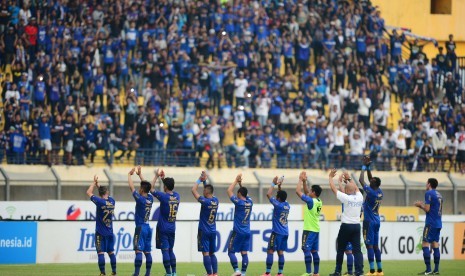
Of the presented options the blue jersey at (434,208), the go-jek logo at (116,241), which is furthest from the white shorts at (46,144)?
the blue jersey at (434,208)

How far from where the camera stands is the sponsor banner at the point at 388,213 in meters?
40.0

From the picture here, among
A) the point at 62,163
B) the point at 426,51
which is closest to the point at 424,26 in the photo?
the point at 426,51

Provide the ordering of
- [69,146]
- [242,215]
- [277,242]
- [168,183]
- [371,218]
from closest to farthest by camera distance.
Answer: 1. [168,183]
2. [242,215]
3. [277,242]
4. [371,218]
5. [69,146]

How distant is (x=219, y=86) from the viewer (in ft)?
142

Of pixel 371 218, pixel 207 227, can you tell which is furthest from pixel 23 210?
pixel 371 218

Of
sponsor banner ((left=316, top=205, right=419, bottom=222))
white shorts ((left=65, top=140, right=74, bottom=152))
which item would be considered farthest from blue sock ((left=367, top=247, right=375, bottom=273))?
white shorts ((left=65, top=140, right=74, bottom=152))

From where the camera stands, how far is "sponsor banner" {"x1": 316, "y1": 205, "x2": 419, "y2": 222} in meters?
40.0

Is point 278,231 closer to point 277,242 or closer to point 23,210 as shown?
point 277,242

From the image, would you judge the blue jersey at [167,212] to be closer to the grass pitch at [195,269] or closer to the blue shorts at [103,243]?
the blue shorts at [103,243]

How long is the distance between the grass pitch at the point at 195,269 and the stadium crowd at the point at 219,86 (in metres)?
7.86

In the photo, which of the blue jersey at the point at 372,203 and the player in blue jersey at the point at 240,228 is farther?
the blue jersey at the point at 372,203

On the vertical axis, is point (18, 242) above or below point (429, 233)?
below

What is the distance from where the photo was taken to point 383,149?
4472cm

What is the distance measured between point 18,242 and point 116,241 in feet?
9.32
